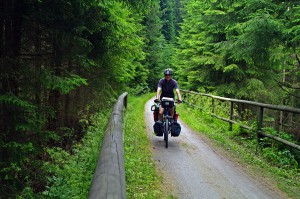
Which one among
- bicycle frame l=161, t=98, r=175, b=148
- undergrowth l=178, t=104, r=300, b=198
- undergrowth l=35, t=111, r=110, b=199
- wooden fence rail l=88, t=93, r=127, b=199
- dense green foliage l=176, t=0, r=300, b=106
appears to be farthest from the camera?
bicycle frame l=161, t=98, r=175, b=148

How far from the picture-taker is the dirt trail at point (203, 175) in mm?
4988

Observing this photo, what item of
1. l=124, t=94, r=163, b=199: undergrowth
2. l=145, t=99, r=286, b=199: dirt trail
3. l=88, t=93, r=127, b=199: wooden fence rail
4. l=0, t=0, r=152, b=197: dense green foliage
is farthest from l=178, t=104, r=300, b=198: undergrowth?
l=0, t=0, r=152, b=197: dense green foliage

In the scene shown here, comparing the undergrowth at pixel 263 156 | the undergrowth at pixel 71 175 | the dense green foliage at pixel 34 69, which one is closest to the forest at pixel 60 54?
the dense green foliage at pixel 34 69

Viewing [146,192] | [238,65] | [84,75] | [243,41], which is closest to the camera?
[146,192]

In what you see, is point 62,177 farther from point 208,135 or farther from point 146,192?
point 208,135

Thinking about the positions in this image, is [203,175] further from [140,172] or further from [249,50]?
[249,50]

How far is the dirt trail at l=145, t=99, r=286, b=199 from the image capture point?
4988 millimetres

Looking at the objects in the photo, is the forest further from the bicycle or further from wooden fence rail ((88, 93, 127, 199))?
the bicycle

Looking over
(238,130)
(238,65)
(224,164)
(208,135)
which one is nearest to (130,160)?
(224,164)

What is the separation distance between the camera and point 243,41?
8367mm

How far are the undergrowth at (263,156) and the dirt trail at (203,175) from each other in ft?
1.33

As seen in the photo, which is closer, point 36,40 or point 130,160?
point 130,160

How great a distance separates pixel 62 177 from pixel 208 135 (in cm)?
605

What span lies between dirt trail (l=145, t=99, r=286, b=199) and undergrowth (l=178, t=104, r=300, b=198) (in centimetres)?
41
